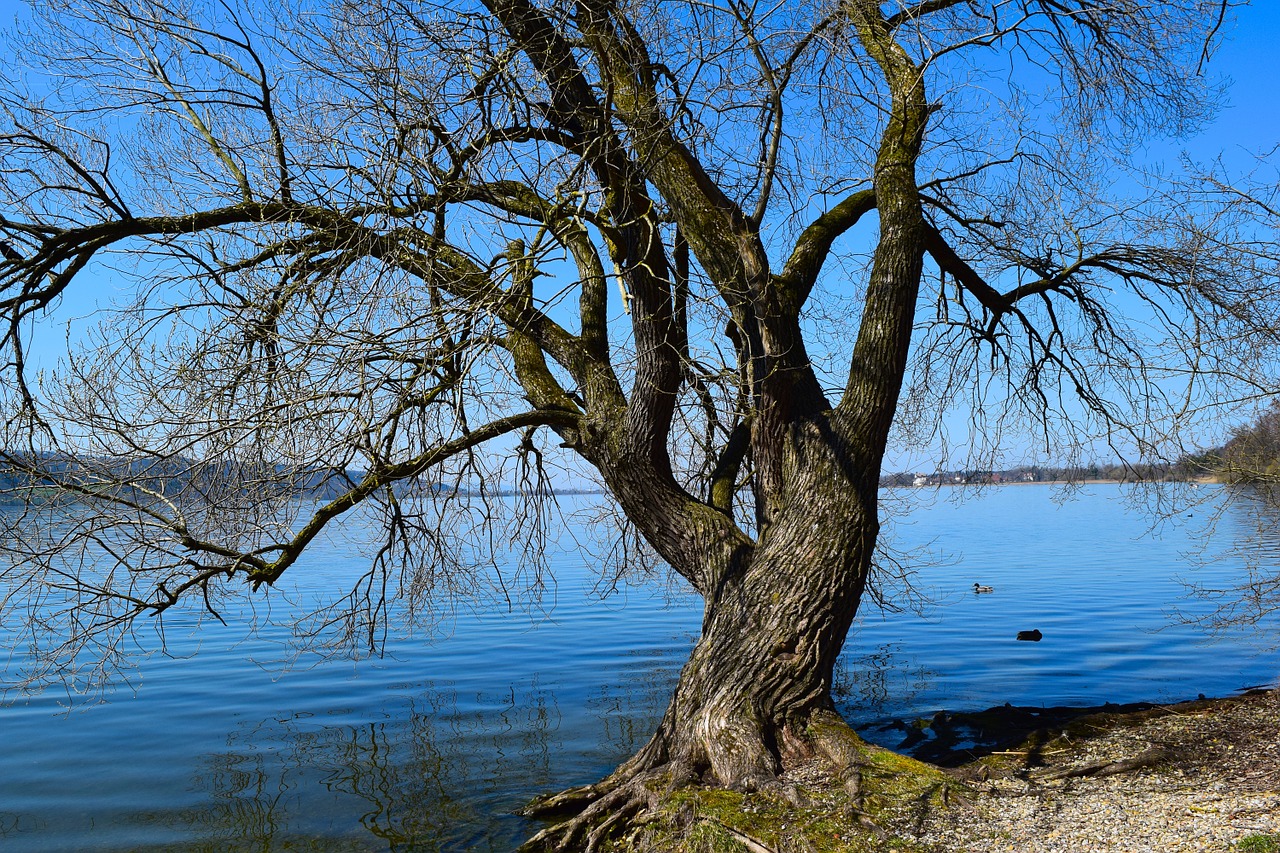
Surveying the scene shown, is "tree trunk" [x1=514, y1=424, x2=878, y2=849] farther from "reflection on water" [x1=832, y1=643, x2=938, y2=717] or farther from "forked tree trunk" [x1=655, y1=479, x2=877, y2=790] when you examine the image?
"reflection on water" [x1=832, y1=643, x2=938, y2=717]

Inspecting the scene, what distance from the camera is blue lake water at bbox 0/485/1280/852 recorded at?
328 inches

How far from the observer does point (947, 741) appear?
9.20 meters

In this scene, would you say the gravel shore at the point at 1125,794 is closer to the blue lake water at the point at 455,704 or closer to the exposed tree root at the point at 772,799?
the exposed tree root at the point at 772,799

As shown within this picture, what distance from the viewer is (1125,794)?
6172mm

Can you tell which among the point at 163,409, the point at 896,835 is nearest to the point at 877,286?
the point at 896,835

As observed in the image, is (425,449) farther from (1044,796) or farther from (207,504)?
(1044,796)

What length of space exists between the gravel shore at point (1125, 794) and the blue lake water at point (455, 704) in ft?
6.47

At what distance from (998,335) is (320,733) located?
849cm

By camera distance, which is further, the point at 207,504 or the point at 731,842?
the point at 207,504

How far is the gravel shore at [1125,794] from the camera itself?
5.40 m

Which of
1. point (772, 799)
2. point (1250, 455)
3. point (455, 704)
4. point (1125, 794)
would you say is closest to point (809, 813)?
point (772, 799)

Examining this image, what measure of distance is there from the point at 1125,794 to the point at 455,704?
816 cm

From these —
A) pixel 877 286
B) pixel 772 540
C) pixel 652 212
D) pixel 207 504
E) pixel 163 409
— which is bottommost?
pixel 772 540

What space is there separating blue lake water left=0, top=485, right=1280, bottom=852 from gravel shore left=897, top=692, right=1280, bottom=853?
197 cm
